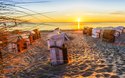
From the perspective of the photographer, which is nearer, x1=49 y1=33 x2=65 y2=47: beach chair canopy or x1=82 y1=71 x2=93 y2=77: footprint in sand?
x1=82 y1=71 x2=93 y2=77: footprint in sand

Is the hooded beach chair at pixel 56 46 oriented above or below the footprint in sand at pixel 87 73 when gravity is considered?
above

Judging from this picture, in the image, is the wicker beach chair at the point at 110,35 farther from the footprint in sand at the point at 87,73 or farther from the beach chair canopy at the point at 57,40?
the beach chair canopy at the point at 57,40

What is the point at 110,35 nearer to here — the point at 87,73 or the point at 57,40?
the point at 87,73

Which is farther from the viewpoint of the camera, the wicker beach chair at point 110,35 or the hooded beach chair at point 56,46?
the wicker beach chair at point 110,35

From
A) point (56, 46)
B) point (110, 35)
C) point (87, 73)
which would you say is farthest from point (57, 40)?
point (110, 35)

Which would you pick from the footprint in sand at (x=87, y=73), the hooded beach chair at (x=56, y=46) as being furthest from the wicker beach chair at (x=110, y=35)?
the hooded beach chair at (x=56, y=46)

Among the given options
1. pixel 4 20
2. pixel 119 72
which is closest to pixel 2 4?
pixel 4 20

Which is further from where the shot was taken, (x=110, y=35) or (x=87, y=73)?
(x=110, y=35)

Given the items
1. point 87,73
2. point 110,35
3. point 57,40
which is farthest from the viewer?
point 110,35

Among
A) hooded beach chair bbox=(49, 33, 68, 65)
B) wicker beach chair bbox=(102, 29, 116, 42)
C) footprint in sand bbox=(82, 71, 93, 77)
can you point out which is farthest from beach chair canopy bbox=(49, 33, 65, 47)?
wicker beach chair bbox=(102, 29, 116, 42)

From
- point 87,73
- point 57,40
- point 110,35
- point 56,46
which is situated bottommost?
point 87,73

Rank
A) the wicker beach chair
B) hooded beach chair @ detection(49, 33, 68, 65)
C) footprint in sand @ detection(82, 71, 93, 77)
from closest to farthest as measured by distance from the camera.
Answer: footprint in sand @ detection(82, 71, 93, 77)
hooded beach chair @ detection(49, 33, 68, 65)
the wicker beach chair

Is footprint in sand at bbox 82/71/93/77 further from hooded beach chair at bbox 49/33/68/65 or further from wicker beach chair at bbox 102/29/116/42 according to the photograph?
wicker beach chair at bbox 102/29/116/42

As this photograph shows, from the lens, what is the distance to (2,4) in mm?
967
